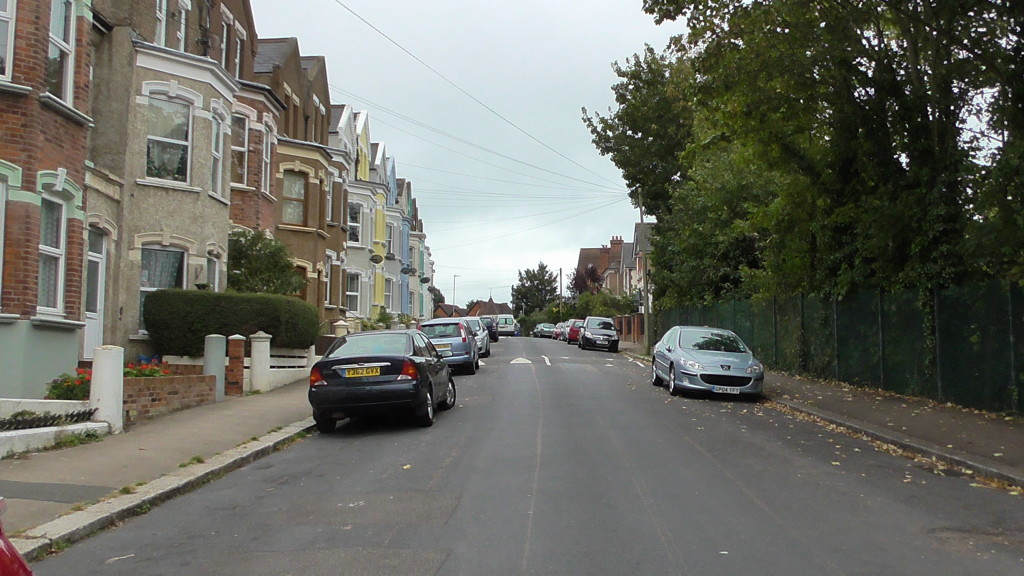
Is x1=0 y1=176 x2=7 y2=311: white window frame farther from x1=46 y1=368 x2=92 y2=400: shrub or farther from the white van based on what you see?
the white van

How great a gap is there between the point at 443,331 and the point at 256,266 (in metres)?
5.31

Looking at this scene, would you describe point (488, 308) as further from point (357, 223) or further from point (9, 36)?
point (9, 36)

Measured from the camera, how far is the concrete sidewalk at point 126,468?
696 cm

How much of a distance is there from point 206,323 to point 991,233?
13954 mm

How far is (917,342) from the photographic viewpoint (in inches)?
642

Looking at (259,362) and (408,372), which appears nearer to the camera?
(408,372)

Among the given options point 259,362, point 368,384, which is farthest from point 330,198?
point 368,384

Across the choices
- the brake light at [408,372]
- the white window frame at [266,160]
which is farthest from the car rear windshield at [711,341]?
the white window frame at [266,160]

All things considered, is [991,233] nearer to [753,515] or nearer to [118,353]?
[753,515]

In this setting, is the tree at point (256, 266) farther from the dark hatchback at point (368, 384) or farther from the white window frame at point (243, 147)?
the dark hatchback at point (368, 384)

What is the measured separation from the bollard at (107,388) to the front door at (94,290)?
4.59 m

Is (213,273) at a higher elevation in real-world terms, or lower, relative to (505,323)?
higher

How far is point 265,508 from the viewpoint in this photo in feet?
25.5

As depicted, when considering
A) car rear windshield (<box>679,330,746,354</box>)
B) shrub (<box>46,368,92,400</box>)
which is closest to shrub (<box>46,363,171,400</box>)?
shrub (<box>46,368,92,400</box>)
